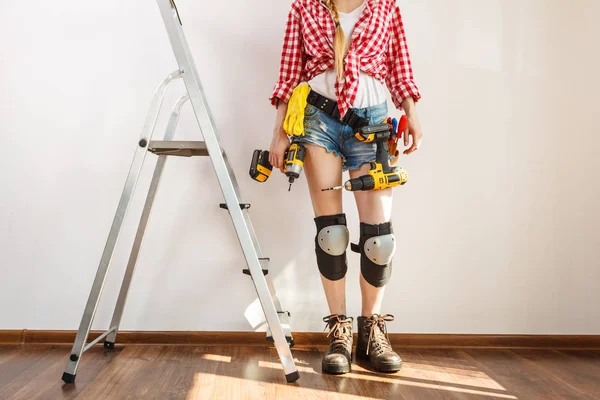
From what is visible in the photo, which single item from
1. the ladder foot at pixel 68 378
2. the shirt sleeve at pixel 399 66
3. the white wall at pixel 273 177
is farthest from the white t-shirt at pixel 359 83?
the ladder foot at pixel 68 378

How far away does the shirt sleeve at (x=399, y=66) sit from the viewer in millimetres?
1905

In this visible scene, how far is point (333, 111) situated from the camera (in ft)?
5.86

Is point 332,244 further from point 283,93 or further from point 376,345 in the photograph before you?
point 283,93

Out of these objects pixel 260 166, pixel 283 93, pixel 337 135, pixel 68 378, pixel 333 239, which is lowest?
pixel 68 378

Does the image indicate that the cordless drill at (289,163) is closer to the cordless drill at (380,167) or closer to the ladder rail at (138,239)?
the cordless drill at (380,167)

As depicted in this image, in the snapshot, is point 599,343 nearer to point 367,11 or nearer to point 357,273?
point 357,273

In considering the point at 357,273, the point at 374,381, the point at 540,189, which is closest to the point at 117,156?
the point at 357,273

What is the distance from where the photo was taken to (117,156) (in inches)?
83.9

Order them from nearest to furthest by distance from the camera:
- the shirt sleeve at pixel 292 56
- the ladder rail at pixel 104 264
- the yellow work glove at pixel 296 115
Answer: the ladder rail at pixel 104 264, the yellow work glove at pixel 296 115, the shirt sleeve at pixel 292 56

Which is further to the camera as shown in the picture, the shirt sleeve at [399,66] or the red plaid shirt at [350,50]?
the shirt sleeve at [399,66]

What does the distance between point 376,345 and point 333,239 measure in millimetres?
364

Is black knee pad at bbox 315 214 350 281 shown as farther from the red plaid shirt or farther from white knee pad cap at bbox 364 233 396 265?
the red plaid shirt

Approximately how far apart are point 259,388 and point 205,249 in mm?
705

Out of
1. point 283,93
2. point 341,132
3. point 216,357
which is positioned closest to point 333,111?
point 341,132
